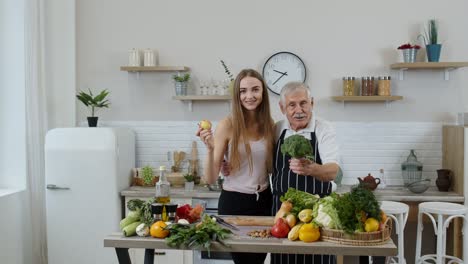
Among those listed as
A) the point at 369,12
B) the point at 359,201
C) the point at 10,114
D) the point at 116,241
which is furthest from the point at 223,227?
the point at 369,12

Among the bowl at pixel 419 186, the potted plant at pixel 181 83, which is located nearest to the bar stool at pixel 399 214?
the bowl at pixel 419 186

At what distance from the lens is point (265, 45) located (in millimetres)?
5531

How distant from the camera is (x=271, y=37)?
553 cm

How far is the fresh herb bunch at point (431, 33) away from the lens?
5145 mm

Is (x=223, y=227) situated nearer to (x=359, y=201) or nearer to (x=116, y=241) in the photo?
(x=116, y=241)

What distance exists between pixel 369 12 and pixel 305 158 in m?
3.18

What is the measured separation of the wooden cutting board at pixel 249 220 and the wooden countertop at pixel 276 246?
280mm

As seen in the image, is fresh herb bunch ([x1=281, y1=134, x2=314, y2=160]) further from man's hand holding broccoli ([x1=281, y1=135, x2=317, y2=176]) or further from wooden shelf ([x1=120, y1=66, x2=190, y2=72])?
wooden shelf ([x1=120, y1=66, x2=190, y2=72])

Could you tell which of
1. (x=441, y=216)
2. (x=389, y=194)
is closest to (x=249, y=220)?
(x=441, y=216)

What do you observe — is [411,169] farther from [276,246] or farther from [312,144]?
[276,246]

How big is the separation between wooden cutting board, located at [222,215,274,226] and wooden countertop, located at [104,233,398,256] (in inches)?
11.0

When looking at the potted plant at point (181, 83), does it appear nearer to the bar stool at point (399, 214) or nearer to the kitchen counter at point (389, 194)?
the kitchen counter at point (389, 194)

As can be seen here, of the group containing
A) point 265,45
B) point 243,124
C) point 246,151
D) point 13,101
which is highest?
point 265,45

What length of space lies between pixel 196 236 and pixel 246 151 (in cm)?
75
